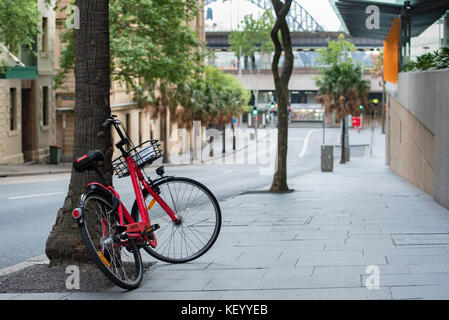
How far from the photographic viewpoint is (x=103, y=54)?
7203 millimetres

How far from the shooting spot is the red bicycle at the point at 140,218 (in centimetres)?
621

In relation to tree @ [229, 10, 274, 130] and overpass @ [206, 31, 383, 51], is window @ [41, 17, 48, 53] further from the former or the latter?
tree @ [229, 10, 274, 130]

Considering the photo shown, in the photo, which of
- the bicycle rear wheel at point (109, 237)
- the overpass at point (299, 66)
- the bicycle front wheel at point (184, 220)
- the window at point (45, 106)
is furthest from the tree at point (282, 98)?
the overpass at point (299, 66)

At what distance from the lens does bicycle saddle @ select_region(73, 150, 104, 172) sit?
6.46 meters

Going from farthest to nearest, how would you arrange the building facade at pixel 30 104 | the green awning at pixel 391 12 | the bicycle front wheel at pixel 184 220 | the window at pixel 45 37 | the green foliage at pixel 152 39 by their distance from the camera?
the window at pixel 45 37
the building facade at pixel 30 104
the green foliage at pixel 152 39
the green awning at pixel 391 12
the bicycle front wheel at pixel 184 220

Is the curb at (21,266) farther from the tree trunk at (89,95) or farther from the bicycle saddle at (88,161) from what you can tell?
the bicycle saddle at (88,161)

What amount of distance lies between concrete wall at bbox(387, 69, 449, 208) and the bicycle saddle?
8491 millimetres

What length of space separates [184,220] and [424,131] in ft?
48.0

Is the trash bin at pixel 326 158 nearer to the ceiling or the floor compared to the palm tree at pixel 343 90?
nearer to the floor

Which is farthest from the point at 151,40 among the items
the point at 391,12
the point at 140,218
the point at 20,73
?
the point at 140,218

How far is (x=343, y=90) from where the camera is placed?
5803cm

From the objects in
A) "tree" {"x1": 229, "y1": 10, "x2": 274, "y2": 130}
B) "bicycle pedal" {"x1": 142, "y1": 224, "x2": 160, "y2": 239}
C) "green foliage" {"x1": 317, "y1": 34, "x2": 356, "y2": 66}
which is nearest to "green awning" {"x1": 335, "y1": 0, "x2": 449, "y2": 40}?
"bicycle pedal" {"x1": 142, "y1": 224, "x2": 160, "y2": 239}

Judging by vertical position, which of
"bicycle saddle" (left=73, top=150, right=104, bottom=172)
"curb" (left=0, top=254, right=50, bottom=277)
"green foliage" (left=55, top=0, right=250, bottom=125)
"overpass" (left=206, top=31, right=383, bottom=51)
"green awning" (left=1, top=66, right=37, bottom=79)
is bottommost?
"curb" (left=0, top=254, right=50, bottom=277)

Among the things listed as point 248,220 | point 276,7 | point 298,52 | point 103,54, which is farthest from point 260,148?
point 103,54
